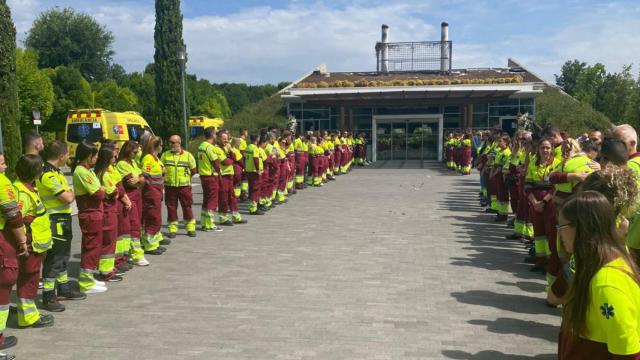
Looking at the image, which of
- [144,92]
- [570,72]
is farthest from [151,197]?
[570,72]

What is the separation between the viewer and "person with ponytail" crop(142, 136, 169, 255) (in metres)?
8.32

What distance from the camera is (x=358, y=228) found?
Answer: 34.3 ft

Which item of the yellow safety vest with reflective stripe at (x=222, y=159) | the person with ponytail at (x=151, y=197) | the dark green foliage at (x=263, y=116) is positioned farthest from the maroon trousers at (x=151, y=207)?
the dark green foliage at (x=263, y=116)

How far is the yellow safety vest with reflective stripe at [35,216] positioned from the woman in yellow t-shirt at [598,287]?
466 centimetres

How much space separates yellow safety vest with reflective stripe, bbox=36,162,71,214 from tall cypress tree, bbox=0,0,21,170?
9.66 m

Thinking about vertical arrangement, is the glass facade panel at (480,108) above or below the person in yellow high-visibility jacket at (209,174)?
above

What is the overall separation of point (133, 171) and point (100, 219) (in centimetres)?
139

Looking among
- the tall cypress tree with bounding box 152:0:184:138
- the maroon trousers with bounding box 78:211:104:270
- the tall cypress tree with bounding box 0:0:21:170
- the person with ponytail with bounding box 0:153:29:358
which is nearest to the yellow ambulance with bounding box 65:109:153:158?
the tall cypress tree with bounding box 152:0:184:138

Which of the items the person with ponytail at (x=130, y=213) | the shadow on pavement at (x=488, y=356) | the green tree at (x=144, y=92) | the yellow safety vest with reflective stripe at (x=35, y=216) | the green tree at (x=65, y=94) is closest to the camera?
the shadow on pavement at (x=488, y=356)

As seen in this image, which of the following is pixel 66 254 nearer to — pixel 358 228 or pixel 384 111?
pixel 358 228

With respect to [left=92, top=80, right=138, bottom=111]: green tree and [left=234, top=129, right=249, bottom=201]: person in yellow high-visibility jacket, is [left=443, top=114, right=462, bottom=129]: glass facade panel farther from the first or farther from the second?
[left=92, top=80, right=138, bottom=111]: green tree

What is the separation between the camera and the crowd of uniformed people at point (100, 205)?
5.00 m

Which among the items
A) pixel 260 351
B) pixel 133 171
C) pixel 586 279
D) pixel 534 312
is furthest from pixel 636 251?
pixel 133 171

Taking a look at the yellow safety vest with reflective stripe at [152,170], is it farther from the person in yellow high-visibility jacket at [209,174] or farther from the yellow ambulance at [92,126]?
the yellow ambulance at [92,126]
